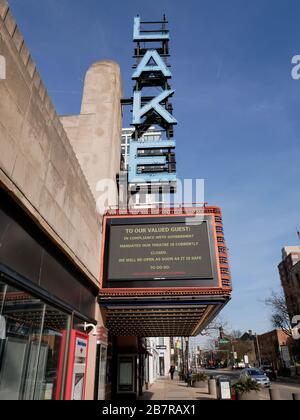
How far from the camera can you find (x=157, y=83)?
19438mm

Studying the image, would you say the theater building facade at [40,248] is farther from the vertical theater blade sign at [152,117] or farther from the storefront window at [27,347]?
the vertical theater blade sign at [152,117]

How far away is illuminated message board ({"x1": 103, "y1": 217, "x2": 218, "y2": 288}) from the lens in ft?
31.4

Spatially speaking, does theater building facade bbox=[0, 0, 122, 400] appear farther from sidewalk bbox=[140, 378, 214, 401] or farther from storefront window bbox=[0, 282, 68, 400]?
sidewalk bbox=[140, 378, 214, 401]

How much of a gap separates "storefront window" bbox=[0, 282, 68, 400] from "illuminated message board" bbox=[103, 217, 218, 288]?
3246 mm

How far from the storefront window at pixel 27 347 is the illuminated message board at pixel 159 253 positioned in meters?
3.25

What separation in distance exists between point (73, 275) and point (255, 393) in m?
12.6

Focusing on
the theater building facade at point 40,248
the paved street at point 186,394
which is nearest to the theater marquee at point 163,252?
the theater building facade at point 40,248

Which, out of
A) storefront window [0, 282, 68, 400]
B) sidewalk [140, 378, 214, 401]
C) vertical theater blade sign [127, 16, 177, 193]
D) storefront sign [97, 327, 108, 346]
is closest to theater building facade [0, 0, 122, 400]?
storefront window [0, 282, 68, 400]

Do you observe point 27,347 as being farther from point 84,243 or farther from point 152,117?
point 152,117

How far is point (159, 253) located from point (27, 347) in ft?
16.6

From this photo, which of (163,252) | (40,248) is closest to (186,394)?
(163,252)

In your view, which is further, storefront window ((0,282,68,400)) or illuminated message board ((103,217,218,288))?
illuminated message board ((103,217,218,288))

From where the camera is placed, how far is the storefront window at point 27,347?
4945 mm

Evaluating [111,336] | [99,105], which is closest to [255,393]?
[111,336]
